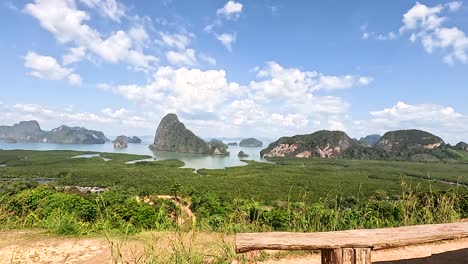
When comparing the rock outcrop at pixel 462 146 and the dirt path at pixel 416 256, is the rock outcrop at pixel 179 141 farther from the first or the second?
the dirt path at pixel 416 256

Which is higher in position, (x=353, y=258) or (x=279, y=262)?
(x=353, y=258)

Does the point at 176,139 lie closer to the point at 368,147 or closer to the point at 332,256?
the point at 368,147

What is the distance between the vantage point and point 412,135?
381ft

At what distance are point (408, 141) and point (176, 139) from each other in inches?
3525

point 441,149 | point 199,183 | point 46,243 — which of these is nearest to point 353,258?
point 46,243

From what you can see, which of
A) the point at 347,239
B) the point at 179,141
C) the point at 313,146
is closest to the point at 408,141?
the point at 313,146

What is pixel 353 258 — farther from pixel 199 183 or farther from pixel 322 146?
pixel 322 146

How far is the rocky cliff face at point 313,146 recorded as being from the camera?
10981 centimetres

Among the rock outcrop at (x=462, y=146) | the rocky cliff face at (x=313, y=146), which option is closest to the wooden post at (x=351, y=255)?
the rocky cliff face at (x=313, y=146)

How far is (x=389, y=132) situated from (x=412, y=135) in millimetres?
9741

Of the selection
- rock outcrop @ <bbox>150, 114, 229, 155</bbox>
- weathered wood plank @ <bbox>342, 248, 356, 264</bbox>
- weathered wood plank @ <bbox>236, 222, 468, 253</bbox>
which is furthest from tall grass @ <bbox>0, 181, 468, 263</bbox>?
rock outcrop @ <bbox>150, 114, 229, 155</bbox>

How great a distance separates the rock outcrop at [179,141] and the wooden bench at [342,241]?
113755 millimetres

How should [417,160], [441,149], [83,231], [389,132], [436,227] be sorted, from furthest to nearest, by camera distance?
[389,132], [441,149], [417,160], [83,231], [436,227]

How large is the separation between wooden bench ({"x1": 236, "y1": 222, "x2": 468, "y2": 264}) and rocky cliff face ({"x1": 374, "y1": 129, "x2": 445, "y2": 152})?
120 metres
